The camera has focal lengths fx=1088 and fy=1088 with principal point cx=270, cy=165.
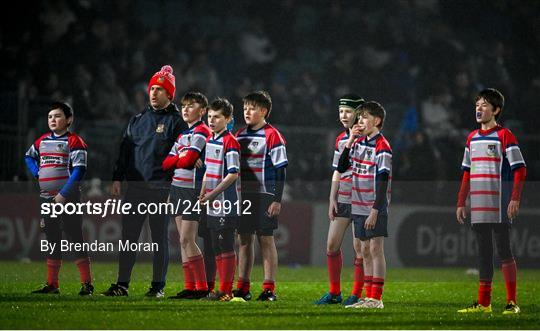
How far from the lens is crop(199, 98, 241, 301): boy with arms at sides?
945 cm

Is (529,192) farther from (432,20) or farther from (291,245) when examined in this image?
(432,20)

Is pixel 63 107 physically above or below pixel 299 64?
below

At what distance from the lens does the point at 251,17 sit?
2166 centimetres

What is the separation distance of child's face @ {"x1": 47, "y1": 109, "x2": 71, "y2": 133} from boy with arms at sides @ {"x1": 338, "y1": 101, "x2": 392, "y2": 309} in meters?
2.59

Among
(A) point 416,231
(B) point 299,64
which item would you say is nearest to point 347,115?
(A) point 416,231

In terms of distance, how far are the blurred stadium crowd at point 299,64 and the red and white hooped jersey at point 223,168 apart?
6611 mm

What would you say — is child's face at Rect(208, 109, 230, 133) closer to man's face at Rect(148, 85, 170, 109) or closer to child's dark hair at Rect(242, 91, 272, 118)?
child's dark hair at Rect(242, 91, 272, 118)

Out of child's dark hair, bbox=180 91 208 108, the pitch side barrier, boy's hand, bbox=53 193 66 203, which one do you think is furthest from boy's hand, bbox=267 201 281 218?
the pitch side barrier

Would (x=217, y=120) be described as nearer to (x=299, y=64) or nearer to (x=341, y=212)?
(x=341, y=212)

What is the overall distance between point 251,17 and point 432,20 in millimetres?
3662

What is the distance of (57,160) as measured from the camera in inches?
395

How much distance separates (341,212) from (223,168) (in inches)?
44.9

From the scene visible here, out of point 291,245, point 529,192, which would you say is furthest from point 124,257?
point 529,192

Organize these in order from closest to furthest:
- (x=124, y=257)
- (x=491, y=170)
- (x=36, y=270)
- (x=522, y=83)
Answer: (x=491, y=170)
(x=124, y=257)
(x=36, y=270)
(x=522, y=83)
